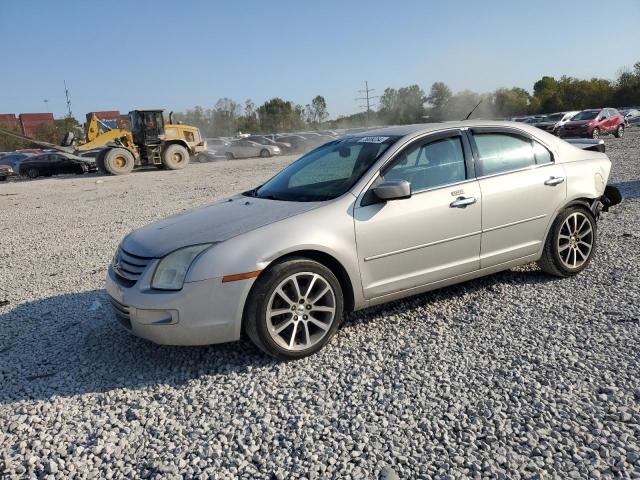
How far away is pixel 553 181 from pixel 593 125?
75.5 ft

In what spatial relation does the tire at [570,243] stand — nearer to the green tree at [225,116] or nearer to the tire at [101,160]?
the tire at [101,160]

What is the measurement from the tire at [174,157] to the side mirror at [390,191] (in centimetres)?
2320

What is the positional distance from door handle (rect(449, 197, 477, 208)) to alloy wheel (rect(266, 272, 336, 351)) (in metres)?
1.26

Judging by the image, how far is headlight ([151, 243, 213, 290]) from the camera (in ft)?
11.1

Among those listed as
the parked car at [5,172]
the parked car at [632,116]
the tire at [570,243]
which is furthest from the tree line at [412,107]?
the tire at [570,243]

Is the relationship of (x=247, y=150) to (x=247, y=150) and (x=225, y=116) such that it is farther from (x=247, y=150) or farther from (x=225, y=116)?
(x=225, y=116)

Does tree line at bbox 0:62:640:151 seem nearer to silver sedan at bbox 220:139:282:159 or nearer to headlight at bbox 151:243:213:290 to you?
silver sedan at bbox 220:139:282:159

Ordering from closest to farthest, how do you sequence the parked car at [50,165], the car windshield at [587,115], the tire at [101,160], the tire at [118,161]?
the tire at [118,161] < the tire at [101,160] < the car windshield at [587,115] < the parked car at [50,165]

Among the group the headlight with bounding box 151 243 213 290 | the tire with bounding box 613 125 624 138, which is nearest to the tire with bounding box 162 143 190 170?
the tire with bounding box 613 125 624 138

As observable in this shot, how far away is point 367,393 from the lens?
10.1 ft

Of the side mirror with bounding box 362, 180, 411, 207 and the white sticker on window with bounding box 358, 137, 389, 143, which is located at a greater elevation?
the white sticker on window with bounding box 358, 137, 389, 143

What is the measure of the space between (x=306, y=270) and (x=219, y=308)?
642mm

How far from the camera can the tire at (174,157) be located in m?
25.3

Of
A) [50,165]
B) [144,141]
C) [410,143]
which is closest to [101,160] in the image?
[144,141]
